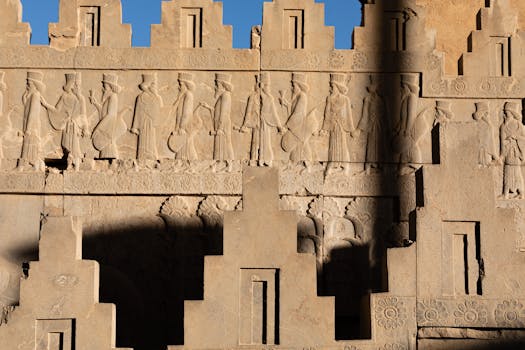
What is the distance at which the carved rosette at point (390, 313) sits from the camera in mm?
15117

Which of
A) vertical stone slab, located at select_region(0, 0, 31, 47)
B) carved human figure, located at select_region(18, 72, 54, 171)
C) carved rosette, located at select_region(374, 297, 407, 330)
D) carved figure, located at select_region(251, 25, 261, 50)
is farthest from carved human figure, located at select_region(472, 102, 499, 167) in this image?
vertical stone slab, located at select_region(0, 0, 31, 47)

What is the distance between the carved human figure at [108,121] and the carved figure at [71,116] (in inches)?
7.7

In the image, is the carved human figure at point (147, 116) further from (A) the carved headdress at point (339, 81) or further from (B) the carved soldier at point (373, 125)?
(B) the carved soldier at point (373, 125)

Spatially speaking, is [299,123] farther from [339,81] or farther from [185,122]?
[185,122]

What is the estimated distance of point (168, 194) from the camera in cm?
1853

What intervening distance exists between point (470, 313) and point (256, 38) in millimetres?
6001

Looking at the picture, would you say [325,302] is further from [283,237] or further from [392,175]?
[392,175]

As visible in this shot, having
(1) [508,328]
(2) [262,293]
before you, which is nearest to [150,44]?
(2) [262,293]

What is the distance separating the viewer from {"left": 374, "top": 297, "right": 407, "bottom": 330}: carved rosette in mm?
15117

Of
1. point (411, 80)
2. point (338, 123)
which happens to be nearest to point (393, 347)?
point (338, 123)

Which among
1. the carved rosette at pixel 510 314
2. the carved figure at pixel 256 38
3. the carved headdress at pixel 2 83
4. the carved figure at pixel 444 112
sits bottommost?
the carved rosette at pixel 510 314

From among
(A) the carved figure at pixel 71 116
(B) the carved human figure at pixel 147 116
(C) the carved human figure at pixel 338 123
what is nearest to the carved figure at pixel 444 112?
(C) the carved human figure at pixel 338 123

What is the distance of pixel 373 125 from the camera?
1912cm

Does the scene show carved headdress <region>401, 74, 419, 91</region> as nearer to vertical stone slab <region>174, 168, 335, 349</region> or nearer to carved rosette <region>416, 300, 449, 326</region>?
vertical stone slab <region>174, 168, 335, 349</region>
